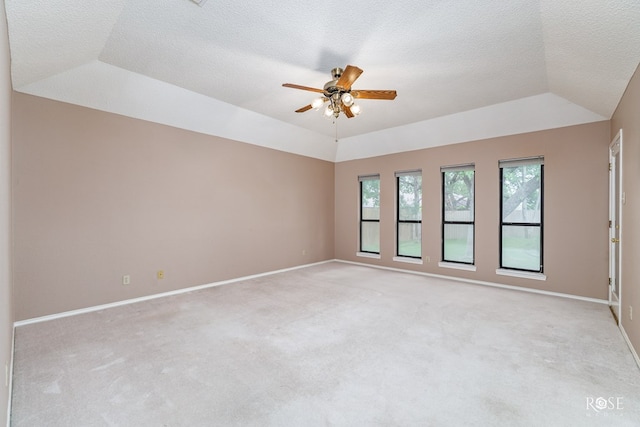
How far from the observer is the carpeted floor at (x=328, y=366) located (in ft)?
5.89

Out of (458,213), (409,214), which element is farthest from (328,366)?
(409,214)

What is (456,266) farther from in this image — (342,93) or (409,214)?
(342,93)

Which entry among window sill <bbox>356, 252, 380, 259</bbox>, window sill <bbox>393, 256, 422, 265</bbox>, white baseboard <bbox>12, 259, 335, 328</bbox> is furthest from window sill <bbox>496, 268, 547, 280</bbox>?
white baseboard <bbox>12, 259, 335, 328</bbox>

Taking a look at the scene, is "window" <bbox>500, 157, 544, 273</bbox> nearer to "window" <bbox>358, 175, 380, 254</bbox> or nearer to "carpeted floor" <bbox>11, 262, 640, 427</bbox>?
"carpeted floor" <bbox>11, 262, 640, 427</bbox>

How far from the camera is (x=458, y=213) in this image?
5383 mm

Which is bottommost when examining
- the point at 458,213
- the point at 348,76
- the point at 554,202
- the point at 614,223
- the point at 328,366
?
the point at 328,366

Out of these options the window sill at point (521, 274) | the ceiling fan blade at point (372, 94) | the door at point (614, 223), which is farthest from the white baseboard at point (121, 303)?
the door at point (614, 223)

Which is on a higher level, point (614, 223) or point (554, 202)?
point (554, 202)

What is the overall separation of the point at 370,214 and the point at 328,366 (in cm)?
469

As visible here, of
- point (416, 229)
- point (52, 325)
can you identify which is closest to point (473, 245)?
point (416, 229)

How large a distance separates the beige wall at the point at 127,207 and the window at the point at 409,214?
242 centimetres

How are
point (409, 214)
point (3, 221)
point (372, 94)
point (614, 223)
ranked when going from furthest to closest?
point (409, 214) → point (614, 223) → point (372, 94) → point (3, 221)

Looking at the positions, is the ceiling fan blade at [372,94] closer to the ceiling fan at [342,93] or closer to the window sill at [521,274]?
the ceiling fan at [342,93]

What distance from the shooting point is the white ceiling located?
7.32 feet
